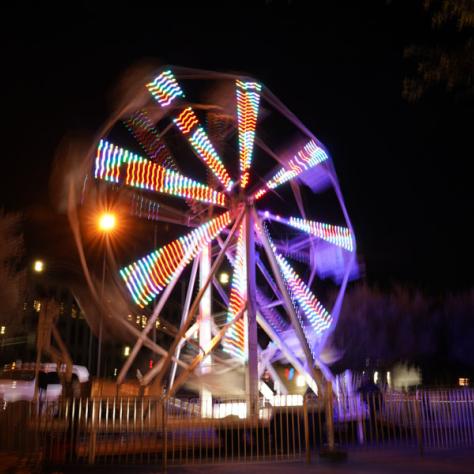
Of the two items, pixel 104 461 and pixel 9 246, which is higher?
pixel 9 246

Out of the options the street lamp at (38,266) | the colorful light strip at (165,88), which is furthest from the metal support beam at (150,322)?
the street lamp at (38,266)

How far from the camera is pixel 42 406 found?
12172 millimetres

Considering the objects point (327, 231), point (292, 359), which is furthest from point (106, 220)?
point (327, 231)

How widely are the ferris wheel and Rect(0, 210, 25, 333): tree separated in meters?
11.1

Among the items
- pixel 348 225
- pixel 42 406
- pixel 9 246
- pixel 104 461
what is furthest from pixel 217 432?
pixel 9 246

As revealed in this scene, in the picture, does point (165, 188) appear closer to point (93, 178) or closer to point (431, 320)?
point (93, 178)

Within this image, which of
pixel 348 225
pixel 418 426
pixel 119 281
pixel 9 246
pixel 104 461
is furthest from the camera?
pixel 9 246

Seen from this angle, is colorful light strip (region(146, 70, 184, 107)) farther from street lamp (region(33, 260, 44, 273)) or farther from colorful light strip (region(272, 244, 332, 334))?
street lamp (region(33, 260, 44, 273))

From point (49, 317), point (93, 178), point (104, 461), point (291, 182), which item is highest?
point (291, 182)

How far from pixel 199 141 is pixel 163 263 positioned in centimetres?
434

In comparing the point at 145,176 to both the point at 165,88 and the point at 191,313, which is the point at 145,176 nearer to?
the point at 165,88

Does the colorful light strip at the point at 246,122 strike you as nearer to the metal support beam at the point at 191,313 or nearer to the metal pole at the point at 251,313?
the metal pole at the point at 251,313

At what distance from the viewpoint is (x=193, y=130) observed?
64.1 ft

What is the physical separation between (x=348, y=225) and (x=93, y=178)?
1025cm
